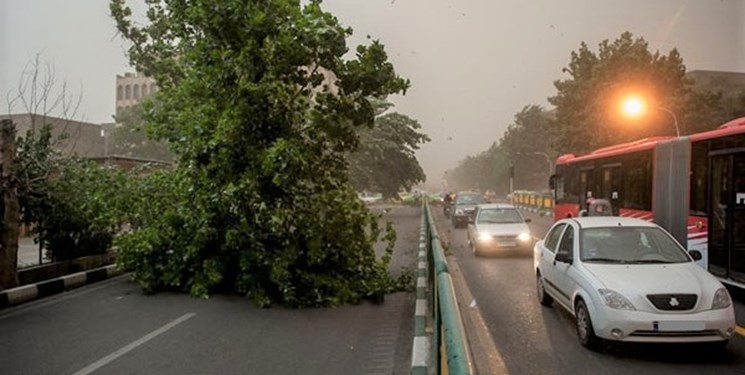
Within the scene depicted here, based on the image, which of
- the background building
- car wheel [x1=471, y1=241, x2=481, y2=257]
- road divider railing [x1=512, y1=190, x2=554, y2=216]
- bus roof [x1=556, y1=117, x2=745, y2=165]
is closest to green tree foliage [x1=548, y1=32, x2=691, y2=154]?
road divider railing [x1=512, y1=190, x2=554, y2=216]

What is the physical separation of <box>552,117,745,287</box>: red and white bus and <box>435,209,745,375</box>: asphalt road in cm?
105

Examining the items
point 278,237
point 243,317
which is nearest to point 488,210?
point 278,237

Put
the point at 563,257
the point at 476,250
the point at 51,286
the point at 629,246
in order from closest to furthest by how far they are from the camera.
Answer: the point at 629,246 → the point at 563,257 → the point at 51,286 → the point at 476,250

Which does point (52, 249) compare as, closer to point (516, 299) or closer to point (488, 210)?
point (516, 299)

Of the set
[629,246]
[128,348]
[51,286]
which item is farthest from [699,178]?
[51,286]

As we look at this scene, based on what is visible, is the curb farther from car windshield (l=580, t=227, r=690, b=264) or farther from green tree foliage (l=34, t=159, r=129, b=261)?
car windshield (l=580, t=227, r=690, b=264)

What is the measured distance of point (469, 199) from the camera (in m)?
29.4

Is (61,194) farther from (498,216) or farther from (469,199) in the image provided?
(469,199)

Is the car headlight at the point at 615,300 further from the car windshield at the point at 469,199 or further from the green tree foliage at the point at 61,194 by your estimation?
the car windshield at the point at 469,199

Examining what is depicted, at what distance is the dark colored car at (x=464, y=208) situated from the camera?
28.1 metres

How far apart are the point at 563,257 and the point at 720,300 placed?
191cm

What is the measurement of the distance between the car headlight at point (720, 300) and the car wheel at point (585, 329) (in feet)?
4.01

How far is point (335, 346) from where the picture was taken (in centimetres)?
675

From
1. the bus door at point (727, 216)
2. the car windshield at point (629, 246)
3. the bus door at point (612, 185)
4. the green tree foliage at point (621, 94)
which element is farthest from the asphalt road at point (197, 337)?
the green tree foliage at point (621, 94)
